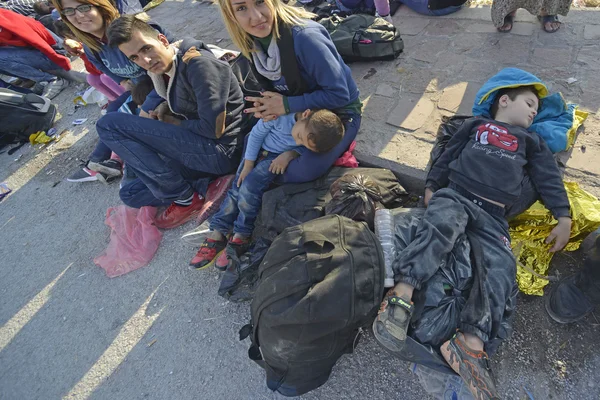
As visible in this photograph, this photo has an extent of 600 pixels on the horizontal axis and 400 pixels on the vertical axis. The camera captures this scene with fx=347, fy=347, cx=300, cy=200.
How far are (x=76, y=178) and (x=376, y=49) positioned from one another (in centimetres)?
350

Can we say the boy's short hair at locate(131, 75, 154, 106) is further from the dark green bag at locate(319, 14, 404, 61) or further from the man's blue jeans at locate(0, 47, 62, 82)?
the man's blue jeans at locate(0, 47, 62, 82)

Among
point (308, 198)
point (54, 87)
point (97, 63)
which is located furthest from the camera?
point (54, 87)

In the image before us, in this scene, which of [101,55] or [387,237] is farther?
[101,55]

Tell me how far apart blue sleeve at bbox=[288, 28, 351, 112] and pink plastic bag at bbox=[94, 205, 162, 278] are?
171 cm

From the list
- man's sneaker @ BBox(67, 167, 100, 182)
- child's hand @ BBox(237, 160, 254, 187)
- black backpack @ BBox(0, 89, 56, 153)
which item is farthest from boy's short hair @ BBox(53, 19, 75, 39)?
child's hand @ BBox(237, 160, 254, 187)

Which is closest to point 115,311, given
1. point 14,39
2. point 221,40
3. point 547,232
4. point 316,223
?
point 316,223

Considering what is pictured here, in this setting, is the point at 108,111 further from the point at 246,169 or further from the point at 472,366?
the point at 472,366

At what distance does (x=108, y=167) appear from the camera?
366 centimetres

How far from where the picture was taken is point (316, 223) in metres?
1.87

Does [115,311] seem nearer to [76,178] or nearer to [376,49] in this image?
[76,178]

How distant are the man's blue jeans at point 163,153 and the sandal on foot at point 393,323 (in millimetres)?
1860

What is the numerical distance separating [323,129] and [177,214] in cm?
166

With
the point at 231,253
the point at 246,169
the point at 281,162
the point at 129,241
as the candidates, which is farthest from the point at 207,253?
the point at 281,162

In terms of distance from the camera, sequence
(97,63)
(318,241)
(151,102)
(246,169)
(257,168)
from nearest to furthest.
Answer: (318,241) < (257,168) < (246,169) < (151,102) < (97,63)
